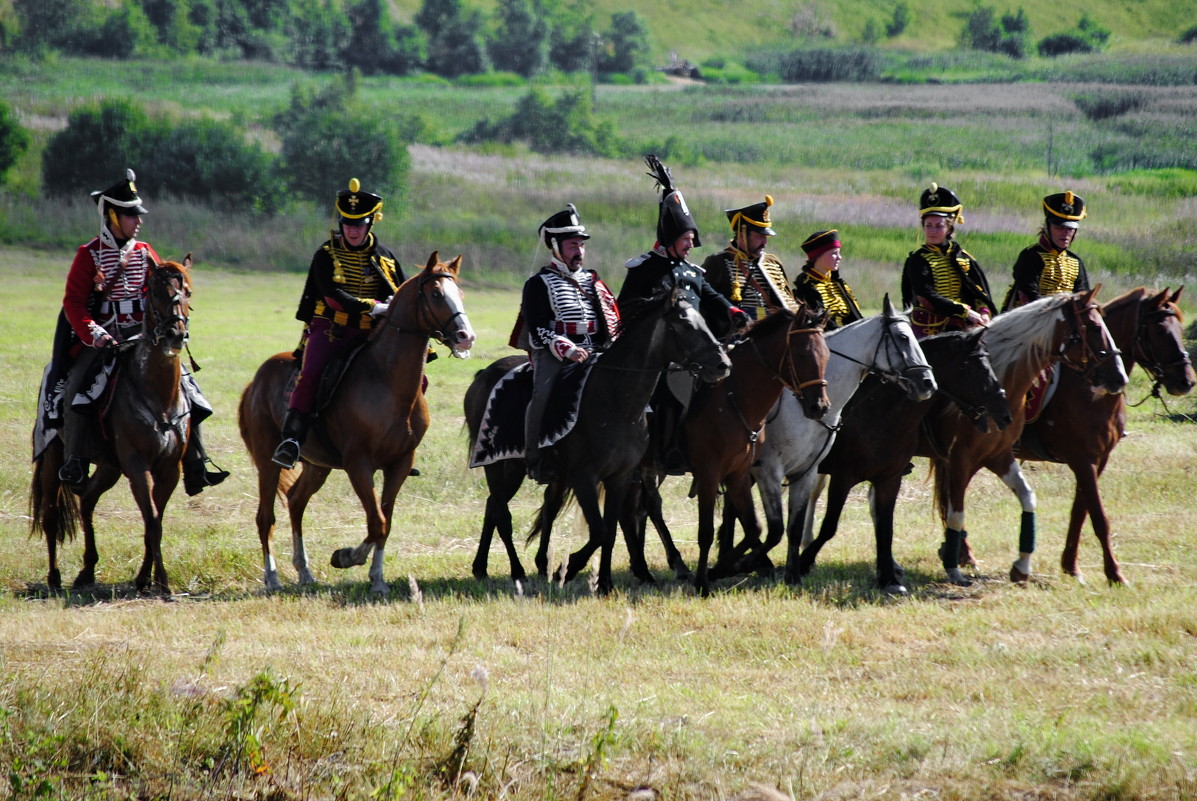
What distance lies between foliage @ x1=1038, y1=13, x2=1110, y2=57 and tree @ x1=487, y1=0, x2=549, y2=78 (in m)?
28.7

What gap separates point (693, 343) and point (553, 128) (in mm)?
46949

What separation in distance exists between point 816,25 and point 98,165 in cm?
5445

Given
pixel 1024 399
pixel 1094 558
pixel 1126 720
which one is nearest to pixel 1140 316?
pixel 1024 399

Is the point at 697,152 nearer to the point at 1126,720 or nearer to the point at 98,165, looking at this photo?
the point at 98,165

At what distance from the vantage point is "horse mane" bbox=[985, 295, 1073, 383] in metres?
9.74

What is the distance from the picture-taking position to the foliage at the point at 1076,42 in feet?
177

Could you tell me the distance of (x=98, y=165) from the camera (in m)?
43.5

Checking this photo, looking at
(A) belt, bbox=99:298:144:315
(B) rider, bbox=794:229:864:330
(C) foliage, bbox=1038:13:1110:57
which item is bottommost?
(A) belt, bbox=99:298:144:315

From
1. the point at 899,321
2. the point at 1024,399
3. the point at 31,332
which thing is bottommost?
the point at 31,332

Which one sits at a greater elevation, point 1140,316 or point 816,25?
point 816,25

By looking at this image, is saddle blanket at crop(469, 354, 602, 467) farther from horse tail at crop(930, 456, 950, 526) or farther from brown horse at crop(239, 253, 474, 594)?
horse tail at crop(930, 456, 950, 526)

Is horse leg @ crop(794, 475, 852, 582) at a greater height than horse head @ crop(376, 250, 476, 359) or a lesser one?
lesser

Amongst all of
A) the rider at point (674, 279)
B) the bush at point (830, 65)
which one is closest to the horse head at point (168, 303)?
the rider at point (674, 279)

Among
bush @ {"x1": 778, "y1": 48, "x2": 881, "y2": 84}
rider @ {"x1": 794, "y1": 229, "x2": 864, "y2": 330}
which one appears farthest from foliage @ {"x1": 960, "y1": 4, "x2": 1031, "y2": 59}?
rider @ {"x1": 794, "y1": 229, "x2": 864, "y2": 330}
